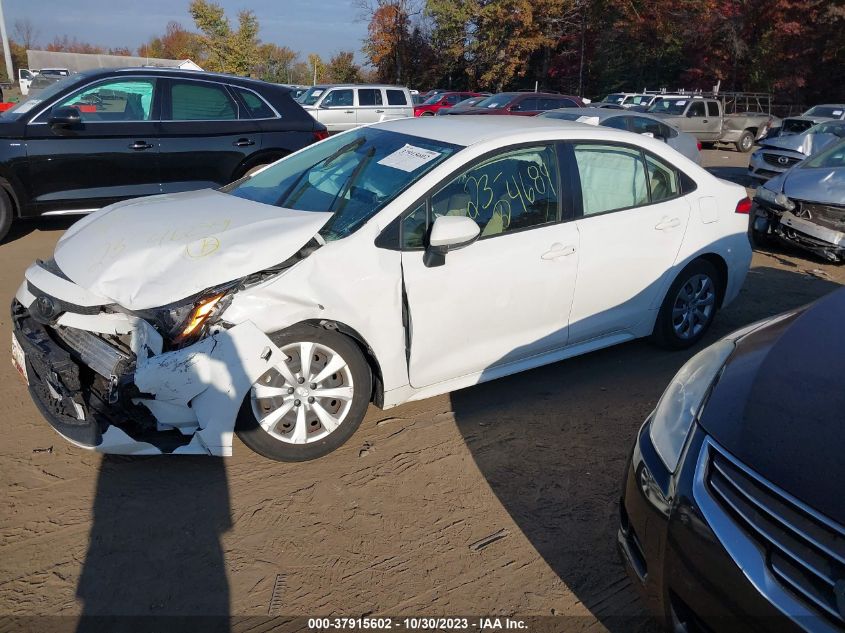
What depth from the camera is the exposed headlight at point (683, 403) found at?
2.20 meters

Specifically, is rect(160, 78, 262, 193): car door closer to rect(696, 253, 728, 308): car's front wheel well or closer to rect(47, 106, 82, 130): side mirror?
rect(47, 106, 82, 130): side mirror

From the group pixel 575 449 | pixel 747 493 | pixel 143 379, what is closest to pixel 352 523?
pixel 143 379

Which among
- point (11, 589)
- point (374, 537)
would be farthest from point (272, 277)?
point (11, 589)

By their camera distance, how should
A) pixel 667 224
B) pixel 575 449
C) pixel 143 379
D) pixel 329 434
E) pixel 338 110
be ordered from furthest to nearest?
1. pixel 338 110
2. pixel 667 224
3. pixel 575 449
4. pixel 329 434
5. pixel 143 379

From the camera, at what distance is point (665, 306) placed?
4664 mm

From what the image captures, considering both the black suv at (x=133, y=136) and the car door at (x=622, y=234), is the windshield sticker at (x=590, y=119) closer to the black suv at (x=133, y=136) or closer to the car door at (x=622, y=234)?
the black suv at (x=133, y=136)

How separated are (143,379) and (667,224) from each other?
11.1 feet

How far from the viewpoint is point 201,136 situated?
7.37 m

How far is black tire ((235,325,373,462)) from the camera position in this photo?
3.18 metres

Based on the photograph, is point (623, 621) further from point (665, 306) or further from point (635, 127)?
point (635, 127)

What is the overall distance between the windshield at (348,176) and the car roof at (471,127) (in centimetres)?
9

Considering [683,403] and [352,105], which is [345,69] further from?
[683,403]

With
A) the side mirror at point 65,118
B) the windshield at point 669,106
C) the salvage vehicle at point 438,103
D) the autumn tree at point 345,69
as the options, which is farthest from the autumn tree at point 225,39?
the side mirror at point 65,118

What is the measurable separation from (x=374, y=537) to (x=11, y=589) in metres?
1.43
